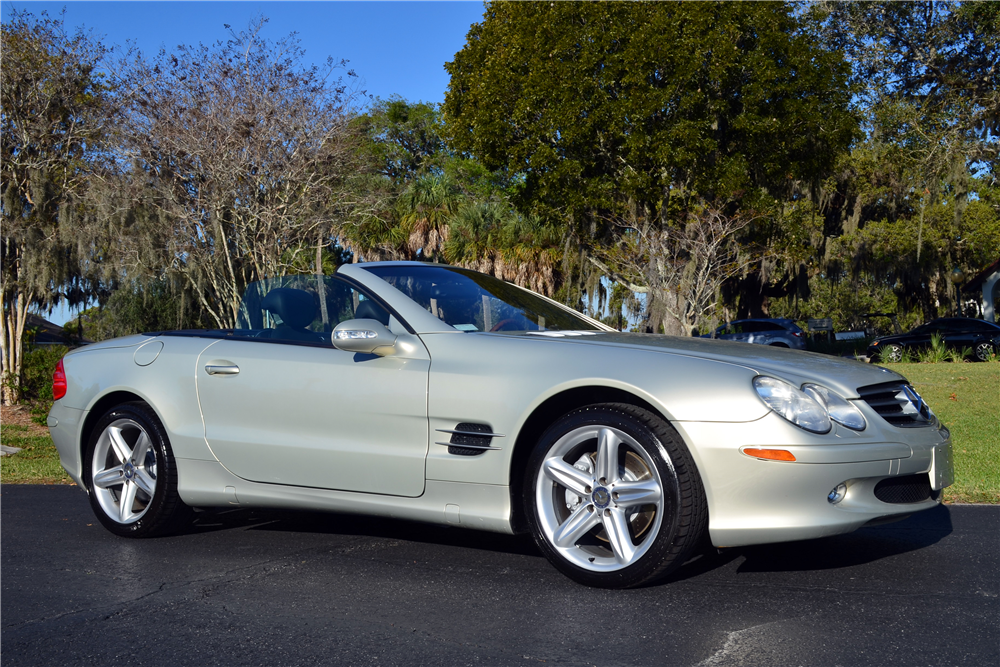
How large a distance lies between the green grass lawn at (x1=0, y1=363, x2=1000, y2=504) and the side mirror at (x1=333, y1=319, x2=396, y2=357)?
4118 millimetres

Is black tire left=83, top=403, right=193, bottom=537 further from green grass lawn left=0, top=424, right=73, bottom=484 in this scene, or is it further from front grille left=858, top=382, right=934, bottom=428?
front grille left=858, top=382, right=934, bottom=428

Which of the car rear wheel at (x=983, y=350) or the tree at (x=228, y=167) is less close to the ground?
the tree at (x=228, y=167)

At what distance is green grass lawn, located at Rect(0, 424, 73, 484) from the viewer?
8547 millimetres

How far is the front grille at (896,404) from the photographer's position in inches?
152

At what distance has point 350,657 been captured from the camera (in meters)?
3.10

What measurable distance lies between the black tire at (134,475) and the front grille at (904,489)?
3613 millimetres

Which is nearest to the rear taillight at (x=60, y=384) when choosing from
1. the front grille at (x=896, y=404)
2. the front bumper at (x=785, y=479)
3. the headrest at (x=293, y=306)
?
the headrest at (x=293, y=306)

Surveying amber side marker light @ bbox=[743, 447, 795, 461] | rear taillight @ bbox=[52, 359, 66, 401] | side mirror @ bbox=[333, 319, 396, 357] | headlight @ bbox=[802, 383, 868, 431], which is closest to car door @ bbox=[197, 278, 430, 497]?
side mirror @ bbox=[333, 319, 396, 357]

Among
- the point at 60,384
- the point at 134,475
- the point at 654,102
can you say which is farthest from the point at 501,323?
the point at 654,102

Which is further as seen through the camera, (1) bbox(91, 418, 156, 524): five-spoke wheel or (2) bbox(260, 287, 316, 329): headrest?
(1) bbox(91, 418, 156, 524): five-spoke wheel

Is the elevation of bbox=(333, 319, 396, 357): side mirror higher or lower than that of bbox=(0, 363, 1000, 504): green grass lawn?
higher

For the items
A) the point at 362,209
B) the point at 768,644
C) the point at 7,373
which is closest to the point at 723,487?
the point at 768,644

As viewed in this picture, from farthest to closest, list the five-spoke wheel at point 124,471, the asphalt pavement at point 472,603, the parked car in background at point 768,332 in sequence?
the parked car in background at point 768,332, the five-spoke wheel at point 124,471, the asphalt pavement at point 472,603

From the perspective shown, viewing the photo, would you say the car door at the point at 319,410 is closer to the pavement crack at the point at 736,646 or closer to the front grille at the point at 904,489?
the pavement crack at the point at 736,646
